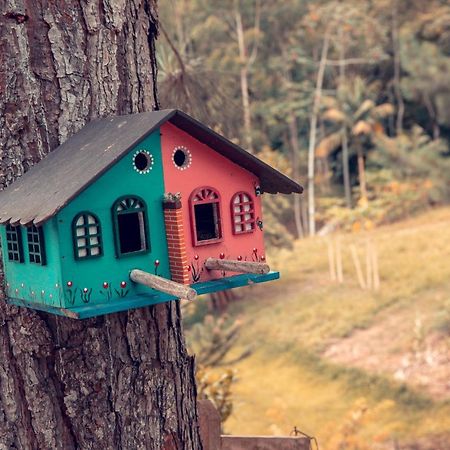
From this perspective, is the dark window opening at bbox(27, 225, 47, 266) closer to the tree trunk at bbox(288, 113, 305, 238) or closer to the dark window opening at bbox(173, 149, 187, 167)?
the dark window opening at bbox(173, 149, 187, 167)

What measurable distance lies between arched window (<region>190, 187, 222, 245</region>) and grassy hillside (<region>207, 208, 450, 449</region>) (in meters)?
3.96

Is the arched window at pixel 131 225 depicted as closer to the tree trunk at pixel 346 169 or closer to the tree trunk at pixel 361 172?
the tree trunk at pixel 361 172

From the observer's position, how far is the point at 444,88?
1861cm

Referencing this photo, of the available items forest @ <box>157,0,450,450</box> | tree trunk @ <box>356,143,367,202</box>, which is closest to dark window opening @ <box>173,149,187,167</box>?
forest @ <box>157,0,450,450</box>

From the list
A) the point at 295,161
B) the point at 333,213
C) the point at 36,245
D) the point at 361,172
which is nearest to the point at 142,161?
the point at 36,245

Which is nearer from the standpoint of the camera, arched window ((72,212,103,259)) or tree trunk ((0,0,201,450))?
arched window ((72,212,103,259))

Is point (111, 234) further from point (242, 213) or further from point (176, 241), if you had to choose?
point (242, 213)

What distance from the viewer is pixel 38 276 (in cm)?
217

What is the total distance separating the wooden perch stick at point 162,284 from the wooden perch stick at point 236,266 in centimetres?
22

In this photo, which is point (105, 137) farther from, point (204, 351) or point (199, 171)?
point (204, 351)

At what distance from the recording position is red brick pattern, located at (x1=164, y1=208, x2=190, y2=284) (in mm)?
2237

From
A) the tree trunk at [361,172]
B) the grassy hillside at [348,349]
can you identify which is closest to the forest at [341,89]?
the tree trunk at [361,172]

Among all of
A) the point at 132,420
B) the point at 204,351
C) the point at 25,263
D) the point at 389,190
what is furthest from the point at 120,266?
the point at 389,190

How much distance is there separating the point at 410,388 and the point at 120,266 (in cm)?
675
